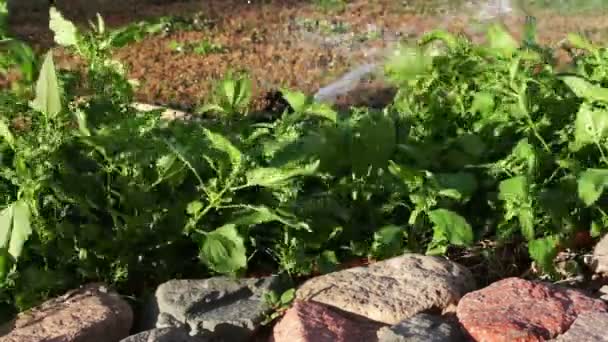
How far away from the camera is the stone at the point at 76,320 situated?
2.23 m

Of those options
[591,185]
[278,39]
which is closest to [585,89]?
[591,185]

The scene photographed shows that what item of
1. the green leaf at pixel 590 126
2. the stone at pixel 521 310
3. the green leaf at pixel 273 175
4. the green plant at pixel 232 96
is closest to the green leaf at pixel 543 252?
the stone at pixel 521 310

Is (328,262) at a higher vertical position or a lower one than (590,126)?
lower

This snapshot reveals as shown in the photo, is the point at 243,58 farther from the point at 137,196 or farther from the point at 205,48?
the point at 137,196

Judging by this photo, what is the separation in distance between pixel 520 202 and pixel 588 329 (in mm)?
553

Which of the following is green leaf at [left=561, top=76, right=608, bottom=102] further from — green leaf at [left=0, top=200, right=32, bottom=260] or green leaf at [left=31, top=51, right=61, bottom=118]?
Answer: green leaf at [left=0, top=200, right=32, bottom=260]

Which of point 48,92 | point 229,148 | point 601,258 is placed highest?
point 48,92

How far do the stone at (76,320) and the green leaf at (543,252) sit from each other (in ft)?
3.33

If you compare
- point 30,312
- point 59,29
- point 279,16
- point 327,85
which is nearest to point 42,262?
point 30,312

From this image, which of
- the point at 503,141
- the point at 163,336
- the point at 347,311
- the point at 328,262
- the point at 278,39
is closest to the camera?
the point at 163,336

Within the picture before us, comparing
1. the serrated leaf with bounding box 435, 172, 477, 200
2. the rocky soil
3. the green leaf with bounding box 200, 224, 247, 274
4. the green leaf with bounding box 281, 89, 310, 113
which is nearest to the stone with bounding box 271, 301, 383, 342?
the rocky soil

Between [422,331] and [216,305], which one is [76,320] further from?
[422,331]

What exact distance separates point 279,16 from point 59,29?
7.19m

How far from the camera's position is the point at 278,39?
895 centimetres
